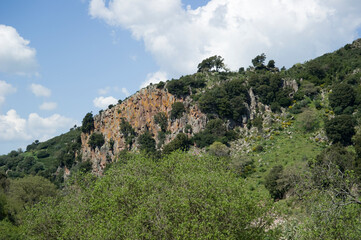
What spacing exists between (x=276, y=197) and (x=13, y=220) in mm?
53431

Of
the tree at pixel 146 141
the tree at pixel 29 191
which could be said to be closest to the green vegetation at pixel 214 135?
the tree at pixel 146 141

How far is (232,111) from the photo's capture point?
102 metres

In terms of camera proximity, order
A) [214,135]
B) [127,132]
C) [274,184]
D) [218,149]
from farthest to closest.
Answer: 1. [127,132]
2. [214,135]
3. [218,149]
4. [274,184]

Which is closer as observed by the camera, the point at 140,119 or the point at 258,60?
the point at 140,119

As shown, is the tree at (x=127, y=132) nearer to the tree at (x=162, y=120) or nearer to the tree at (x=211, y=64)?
the tree at (x=162, y=120)

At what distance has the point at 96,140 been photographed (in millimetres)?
117500

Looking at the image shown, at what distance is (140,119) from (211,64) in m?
42.2

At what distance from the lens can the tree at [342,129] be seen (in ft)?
243

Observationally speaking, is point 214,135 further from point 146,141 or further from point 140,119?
point 140,119

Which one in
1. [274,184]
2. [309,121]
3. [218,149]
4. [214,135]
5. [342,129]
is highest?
[214,135]

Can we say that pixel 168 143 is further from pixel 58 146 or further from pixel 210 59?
pixel 58 146

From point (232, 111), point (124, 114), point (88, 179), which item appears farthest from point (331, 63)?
point (88, 179)

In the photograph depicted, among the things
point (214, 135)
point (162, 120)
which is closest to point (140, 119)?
point (162, 120)

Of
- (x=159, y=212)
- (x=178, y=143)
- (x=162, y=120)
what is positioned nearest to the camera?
(x=159, y=212)
